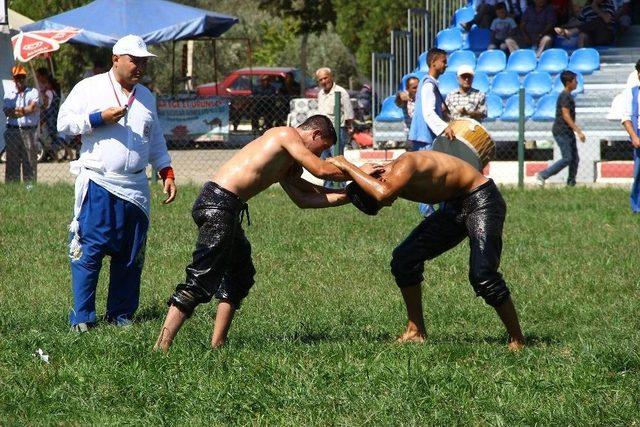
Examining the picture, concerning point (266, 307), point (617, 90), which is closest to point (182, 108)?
point (617, 90)

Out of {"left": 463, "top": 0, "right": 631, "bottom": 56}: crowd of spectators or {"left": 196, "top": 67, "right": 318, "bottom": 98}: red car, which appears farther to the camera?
{"left": 196, "top": 67, "right": 318, "bottom": 98}: red car

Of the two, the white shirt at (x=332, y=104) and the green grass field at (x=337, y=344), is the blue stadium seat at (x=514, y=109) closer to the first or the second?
the white shirt at (x=332, y=104)

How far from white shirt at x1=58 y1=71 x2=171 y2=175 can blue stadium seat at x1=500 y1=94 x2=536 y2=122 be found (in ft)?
50.9

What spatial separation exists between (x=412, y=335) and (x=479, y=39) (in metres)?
19.8

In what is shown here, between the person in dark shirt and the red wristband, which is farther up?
the red wristband

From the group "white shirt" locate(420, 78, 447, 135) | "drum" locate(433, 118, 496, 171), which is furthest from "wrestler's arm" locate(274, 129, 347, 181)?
"white shirt" locate(420, 78, 447, 135)

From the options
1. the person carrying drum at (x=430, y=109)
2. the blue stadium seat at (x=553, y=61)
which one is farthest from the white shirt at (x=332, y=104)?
the blue stadium seat at (x=553, y=61)

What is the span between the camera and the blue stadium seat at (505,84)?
23656mm

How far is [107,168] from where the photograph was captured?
7586mm

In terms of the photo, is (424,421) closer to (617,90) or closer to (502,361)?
(502,361)

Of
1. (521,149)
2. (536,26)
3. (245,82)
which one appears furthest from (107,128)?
(245,82)

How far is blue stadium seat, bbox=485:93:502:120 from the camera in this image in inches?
899

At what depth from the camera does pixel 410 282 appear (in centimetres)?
732

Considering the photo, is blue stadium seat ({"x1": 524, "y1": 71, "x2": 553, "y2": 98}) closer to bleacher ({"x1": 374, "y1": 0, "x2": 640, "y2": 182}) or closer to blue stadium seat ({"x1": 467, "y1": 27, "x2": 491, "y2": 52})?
bleacher ({"x1": 374, "y1": 0, "x2": 640, "y2": 182})
